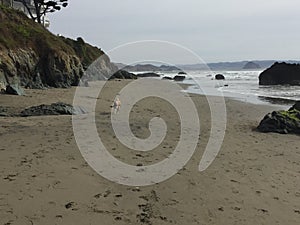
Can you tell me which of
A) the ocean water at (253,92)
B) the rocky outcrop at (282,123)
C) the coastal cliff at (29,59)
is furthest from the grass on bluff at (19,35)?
the rocky outcrop at (282,123)

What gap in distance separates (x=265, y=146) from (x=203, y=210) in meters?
5.04

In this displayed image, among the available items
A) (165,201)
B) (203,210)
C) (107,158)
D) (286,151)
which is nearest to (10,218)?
(165,201)

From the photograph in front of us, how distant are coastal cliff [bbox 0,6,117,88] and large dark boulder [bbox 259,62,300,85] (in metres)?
30.2

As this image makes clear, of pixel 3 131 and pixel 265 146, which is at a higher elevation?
pixel 3 131

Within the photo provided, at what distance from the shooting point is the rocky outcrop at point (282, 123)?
11453 mm

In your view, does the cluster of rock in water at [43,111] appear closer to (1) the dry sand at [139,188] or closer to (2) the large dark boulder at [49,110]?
(2) the large dark boulder at [49,110]

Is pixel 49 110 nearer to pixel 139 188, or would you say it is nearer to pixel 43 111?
pixel 43 111

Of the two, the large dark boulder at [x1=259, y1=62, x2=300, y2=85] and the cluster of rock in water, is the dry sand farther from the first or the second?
the large dark boulder at [x1=259, y1=62, x2=300, y2=85]

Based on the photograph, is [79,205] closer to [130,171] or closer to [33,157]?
[130,171]

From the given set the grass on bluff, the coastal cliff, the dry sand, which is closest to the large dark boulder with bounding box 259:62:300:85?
the coastal cliff

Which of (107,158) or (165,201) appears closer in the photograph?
(165,201)

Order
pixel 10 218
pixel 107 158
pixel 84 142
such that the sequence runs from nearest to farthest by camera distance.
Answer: pixel 10 218 < pixel 107 158 < pixel 84 142

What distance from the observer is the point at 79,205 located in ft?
15.5

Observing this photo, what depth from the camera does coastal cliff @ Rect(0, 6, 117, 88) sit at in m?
21.0
